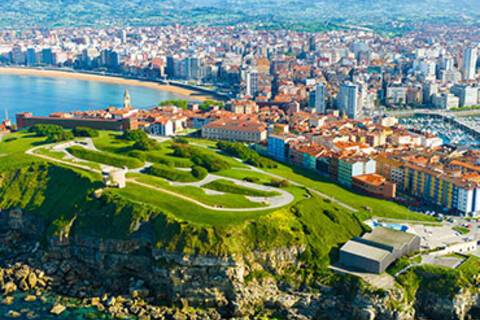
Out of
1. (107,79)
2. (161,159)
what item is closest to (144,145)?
(161,159)

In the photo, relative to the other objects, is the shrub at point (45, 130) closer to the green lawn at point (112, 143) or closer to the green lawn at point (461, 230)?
the green lawn at point (112, 143)

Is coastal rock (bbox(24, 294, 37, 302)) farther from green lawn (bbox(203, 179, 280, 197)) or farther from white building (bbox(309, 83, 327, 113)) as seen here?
white building (bbox(309, 83, 327, 113))

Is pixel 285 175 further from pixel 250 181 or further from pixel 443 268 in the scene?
pixel 443 268

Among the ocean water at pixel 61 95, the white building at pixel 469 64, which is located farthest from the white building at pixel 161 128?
the white building at pixel 469 64

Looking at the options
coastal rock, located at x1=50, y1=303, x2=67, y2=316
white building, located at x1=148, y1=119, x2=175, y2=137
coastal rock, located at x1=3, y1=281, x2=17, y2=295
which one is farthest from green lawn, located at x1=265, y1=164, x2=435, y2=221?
coastal rock, located at x1=3, y1=281, x2=17, y2=295

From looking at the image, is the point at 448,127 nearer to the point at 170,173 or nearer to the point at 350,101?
the point at 350,101

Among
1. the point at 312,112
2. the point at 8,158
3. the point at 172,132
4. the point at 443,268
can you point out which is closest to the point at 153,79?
the point at 312,112
